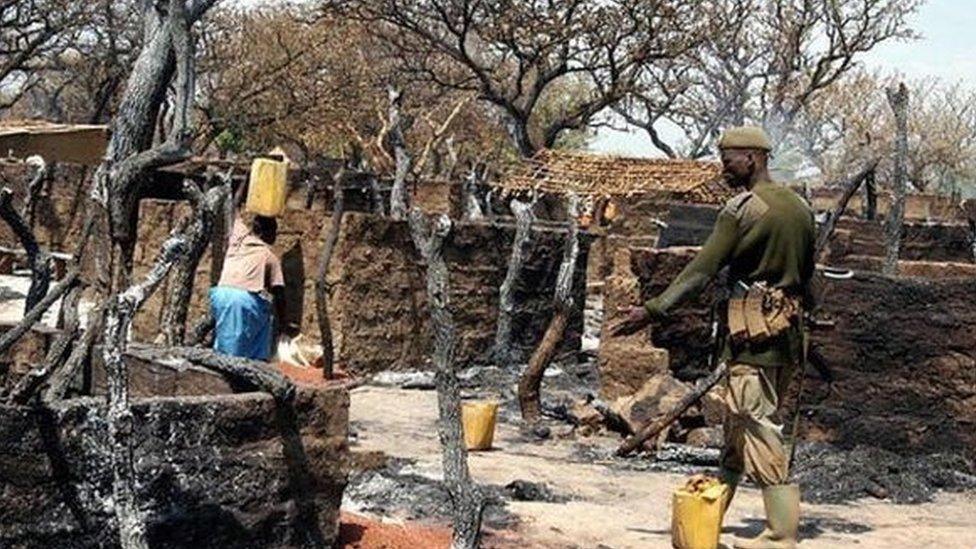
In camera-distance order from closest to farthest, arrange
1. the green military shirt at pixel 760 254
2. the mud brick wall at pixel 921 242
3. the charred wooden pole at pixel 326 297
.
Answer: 1. the green military shirt at pixel 760 254
2. the charred wooden pole at pixel 326 297
3. the mud brick wall at pixel 921 242

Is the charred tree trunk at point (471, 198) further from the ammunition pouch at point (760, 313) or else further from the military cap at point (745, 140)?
the ammunition pouch at point (760, 313)

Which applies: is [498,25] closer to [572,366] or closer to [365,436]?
[572,366]

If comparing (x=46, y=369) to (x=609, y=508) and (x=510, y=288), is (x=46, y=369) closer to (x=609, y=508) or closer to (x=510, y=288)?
(x=609, y=508)

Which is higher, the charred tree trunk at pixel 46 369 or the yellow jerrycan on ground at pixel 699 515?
the charred tree trunk at pixel 46 369

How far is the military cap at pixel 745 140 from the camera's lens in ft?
20.9

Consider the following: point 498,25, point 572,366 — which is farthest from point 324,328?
point 498,25

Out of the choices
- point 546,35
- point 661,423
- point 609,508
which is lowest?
point 609,508

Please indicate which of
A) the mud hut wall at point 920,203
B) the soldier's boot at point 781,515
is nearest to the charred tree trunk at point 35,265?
the soldier's boot at point 781,515

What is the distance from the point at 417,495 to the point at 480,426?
5.89ft

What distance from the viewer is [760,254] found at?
6.27 meters

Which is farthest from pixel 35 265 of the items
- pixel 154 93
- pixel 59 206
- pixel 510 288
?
pixel 59 206

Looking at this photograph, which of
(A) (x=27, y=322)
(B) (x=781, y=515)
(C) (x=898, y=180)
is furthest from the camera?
(C) (x=898, y=180)

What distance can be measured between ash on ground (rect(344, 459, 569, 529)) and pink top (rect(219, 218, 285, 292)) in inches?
51.3

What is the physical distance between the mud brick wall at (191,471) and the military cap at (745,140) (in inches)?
79.6
